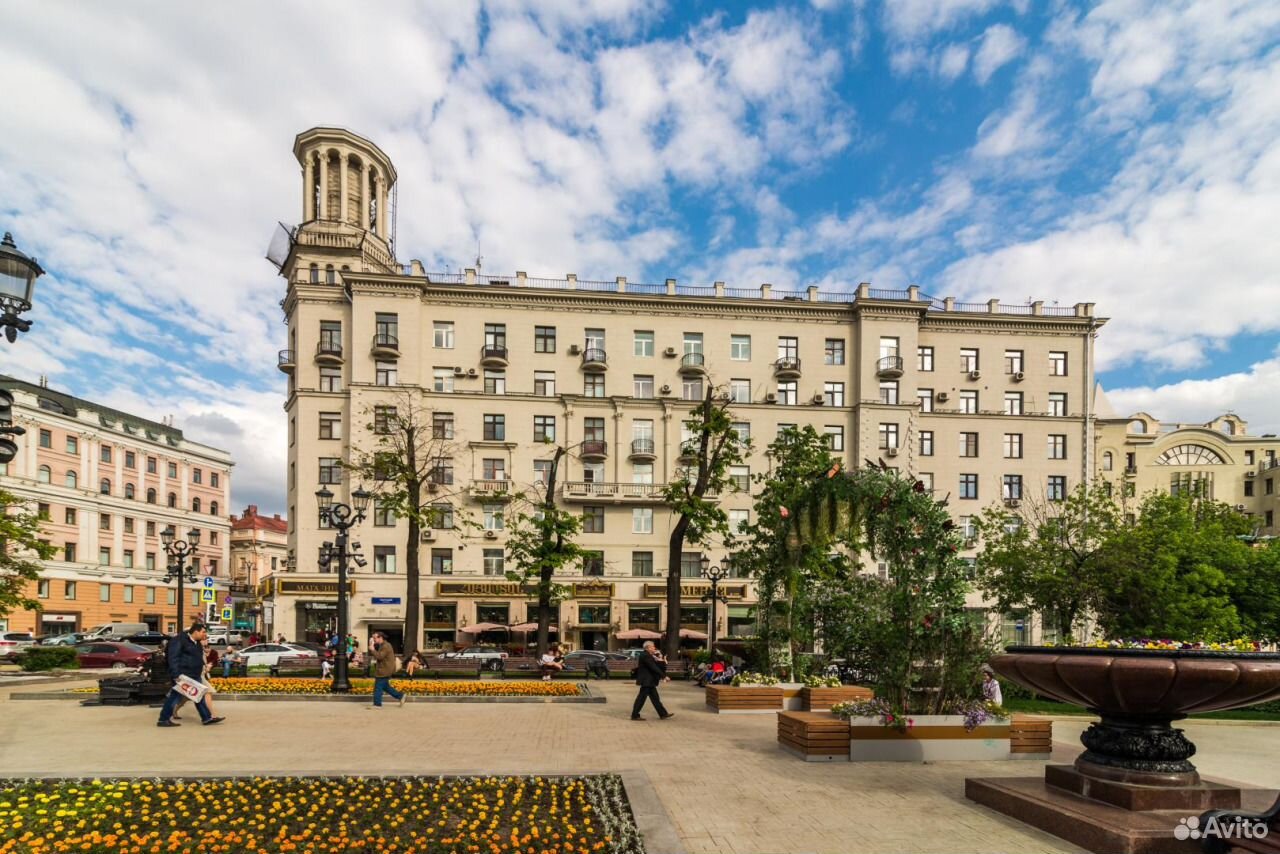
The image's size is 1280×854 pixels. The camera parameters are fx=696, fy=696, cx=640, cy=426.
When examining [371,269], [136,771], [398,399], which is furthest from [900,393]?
[136,771]

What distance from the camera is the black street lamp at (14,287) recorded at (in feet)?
24.2

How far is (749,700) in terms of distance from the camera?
14.2 meters

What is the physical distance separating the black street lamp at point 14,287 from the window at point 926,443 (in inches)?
1608

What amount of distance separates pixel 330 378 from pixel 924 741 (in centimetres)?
3631

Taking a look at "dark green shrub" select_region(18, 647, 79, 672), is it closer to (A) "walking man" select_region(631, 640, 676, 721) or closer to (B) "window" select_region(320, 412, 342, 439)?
(B) "window" select_region(320, 412, 342, 439)

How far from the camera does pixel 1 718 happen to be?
43.3 ft

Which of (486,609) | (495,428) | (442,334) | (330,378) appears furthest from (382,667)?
(330,378)

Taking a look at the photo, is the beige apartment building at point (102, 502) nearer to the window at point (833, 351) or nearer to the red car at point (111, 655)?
the red car at point (111, 655)

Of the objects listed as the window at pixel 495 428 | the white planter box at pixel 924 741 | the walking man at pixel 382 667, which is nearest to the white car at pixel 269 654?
the walking man at pixel 382 667

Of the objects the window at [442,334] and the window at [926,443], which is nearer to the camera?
the window at [442,334]

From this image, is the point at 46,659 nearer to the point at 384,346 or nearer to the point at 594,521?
the point at 384,346

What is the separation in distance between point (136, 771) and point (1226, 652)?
11534 millimetres

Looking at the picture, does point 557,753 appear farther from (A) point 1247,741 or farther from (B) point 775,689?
(A) point 1247,741

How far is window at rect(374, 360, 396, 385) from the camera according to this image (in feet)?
124
